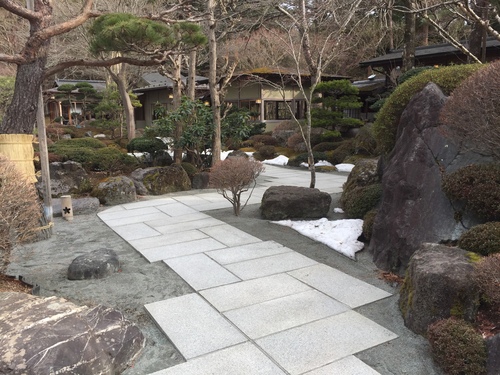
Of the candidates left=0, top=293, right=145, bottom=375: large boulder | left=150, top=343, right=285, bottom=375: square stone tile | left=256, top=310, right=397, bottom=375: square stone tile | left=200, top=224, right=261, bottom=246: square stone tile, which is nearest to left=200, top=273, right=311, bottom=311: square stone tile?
left=256, top=310, right=397, bottom=375: square stone tile

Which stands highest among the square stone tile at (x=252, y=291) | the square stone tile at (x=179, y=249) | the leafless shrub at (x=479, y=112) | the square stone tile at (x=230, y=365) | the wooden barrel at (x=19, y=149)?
the leafless shrub at (x=479, y=112)

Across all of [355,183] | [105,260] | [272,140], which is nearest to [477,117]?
[355,183]

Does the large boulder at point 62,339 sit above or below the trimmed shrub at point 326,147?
below

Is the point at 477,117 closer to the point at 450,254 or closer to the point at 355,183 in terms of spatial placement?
the point at 450,254

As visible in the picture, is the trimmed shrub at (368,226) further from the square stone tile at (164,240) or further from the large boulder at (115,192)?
the large boulder at (115,192)

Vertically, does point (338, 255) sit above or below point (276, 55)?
below

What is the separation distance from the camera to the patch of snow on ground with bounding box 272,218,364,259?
5.53 m

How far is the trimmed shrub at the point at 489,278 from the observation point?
2.88m

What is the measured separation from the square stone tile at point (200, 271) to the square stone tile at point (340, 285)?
0.83 m

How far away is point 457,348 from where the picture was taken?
2779mm

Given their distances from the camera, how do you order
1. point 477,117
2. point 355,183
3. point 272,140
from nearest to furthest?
1. point 477,117
2. point 355,183
3. point 272,140

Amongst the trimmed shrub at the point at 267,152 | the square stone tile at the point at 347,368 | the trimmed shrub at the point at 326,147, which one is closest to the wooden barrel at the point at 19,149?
the square stone tile at the point at 347,368

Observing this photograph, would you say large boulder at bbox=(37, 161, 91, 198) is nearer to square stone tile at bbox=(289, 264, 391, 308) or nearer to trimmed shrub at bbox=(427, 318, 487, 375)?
square stone tile at bbox=(289, 264, 391, 308)

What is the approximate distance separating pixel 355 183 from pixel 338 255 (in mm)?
2356
